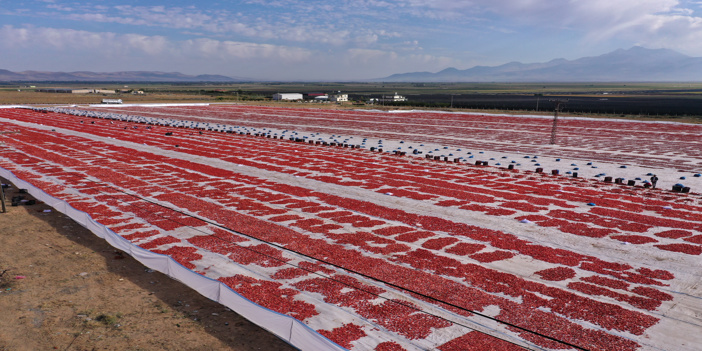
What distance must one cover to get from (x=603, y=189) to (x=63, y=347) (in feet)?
87.1

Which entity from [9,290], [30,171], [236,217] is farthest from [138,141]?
[9,290]

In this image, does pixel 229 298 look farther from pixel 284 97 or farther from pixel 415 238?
pixel 284 97

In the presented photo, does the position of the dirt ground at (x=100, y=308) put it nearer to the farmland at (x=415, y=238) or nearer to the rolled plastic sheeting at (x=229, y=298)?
the rolled plastic sheeting at (x=229, y=298)

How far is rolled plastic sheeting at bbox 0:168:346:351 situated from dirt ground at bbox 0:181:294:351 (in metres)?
0.40

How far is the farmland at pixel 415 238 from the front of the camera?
437 inches

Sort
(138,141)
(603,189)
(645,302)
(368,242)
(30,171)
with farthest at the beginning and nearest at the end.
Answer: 1. (138,141)
2. (30,171)
3. (603,189)
4. (368,242)
5. (645,302)

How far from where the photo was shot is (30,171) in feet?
97.1

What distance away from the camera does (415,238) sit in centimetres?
1727

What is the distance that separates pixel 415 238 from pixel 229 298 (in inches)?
324

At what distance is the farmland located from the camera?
1111 centimetres

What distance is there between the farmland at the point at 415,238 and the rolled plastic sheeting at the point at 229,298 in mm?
989

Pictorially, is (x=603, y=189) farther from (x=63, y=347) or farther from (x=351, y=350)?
(x=63, y=347)

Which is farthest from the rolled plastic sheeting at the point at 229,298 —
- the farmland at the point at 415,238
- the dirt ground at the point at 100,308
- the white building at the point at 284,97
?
the white building at the point at 284,97

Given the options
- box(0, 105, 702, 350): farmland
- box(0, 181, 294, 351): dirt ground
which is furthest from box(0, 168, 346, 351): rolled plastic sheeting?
box(0, 105, 702, 350): farmland
